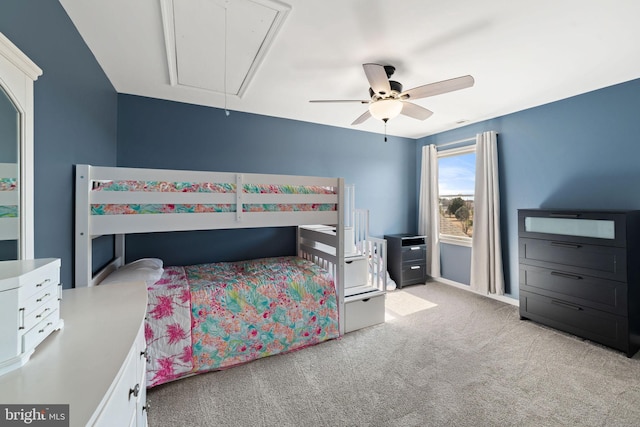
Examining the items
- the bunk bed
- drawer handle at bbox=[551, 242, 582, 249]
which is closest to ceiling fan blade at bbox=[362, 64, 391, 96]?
the bunk bed

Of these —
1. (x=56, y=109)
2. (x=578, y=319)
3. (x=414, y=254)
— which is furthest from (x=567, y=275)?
(x=56, y=109)

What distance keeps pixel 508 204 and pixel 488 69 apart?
190 centimetres

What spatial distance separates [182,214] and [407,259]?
321 centimetres

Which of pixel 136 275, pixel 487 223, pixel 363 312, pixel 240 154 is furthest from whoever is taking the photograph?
pixel 487 223

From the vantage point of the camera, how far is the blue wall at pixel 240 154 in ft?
9.27

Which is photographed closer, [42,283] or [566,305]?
[42,283]

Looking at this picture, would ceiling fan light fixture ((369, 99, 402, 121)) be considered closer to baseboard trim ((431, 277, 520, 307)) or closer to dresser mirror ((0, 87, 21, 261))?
dresser mirror ((0, 87, 21, 261))

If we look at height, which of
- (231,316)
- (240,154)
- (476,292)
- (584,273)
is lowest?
(476,292)

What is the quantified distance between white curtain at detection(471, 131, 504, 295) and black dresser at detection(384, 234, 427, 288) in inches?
27.9

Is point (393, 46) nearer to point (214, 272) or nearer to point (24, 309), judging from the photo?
point (24, 309)

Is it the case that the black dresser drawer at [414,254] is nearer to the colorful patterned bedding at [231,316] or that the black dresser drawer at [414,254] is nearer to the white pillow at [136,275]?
the colorful patterned bedding at [231,316]

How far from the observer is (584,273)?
2.45m

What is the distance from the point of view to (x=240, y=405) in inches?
67.8

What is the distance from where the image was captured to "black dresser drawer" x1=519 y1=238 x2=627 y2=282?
89.4 inches
